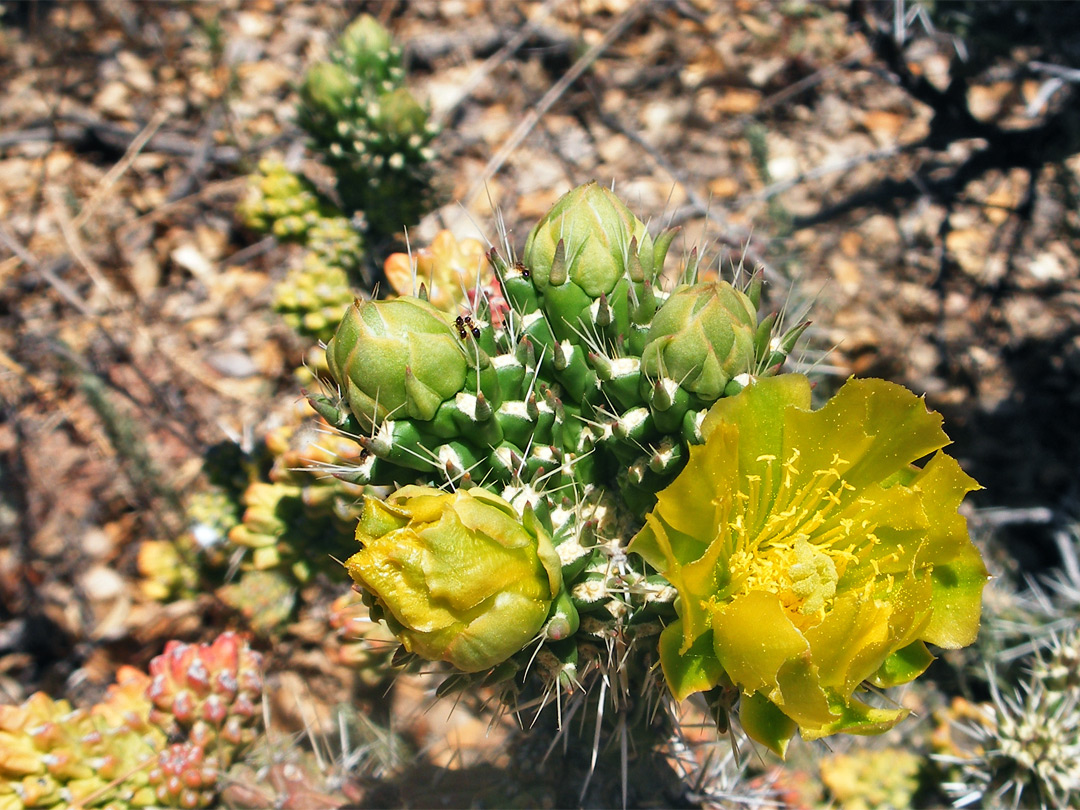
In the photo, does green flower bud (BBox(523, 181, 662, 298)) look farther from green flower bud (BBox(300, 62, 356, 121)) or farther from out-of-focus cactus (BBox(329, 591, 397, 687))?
green flower bud (BBox(300, 62, 356, 121))

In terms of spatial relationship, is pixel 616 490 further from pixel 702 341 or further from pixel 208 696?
pixel 208 696

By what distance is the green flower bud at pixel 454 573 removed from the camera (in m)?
1.06

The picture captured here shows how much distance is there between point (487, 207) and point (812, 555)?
277 cm

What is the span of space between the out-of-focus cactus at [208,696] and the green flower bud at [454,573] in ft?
3.65

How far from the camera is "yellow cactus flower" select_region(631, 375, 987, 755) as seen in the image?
1.10m

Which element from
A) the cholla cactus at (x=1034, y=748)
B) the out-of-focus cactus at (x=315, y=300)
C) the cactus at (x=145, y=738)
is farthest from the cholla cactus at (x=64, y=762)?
the cholla cactus at (x=1034, y=748)

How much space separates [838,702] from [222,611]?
2.39m

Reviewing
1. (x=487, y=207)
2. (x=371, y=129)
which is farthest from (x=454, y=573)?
(x=487, y=207)

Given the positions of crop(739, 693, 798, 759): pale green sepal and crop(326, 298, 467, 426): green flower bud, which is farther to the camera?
crop(326, 298, 467, 426): green flower bud

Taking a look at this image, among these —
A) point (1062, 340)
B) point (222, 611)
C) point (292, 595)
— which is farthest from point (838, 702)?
point (1062, 340)

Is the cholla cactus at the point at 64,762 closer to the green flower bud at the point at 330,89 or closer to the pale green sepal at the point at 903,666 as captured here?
the pale green sepal at the point at 903,666

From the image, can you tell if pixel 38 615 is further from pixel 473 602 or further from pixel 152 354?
pixel 473 602

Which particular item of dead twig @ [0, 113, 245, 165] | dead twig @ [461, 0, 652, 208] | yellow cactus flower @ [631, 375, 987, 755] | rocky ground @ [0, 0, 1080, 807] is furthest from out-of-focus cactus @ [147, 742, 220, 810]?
dead twig @ [0, 113, 245, 165]

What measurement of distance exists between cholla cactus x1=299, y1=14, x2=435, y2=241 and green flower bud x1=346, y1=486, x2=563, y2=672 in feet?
5.57
